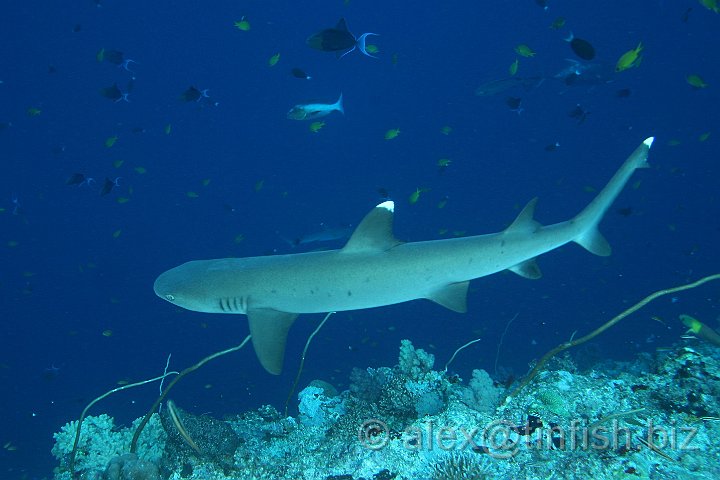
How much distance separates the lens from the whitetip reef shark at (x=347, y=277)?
4.38 meters

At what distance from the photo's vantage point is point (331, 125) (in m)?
34.7

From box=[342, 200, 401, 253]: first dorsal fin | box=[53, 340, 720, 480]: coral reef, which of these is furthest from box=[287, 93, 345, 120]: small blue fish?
box=[53, 340, 720, 480]: coral reef

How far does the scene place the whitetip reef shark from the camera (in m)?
4.38

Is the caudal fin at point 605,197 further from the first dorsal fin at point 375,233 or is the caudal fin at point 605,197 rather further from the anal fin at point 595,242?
the first dorsal fin at point 375,233

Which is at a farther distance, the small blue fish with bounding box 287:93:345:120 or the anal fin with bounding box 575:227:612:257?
the small blue fish with bounding box 287:93:345:120

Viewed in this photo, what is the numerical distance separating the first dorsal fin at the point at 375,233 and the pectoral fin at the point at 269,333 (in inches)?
43.2

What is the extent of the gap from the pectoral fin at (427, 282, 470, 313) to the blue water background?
365 inches

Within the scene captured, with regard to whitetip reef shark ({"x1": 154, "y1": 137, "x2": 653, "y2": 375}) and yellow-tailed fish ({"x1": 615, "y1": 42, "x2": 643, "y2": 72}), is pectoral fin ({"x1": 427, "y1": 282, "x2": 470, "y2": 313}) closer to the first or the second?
whitetip reef shark ({"x1": 154, "y1": 137, "x2": 653, "y2": 375})

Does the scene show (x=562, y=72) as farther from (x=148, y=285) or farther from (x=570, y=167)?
(x=570, y=167)

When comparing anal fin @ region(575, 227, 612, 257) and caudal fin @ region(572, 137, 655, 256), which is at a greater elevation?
caudal fin @ region(572, 137, 655, 256)

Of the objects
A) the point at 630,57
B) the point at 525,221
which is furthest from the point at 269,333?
the point at 630,57

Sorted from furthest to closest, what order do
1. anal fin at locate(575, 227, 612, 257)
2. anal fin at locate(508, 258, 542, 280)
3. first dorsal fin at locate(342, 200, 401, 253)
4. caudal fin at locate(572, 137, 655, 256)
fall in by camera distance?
anal fin at locate(575, 227, 612, 257), caudal fin at locate(572, 137, 655, 256), anal fin at locate(508, 258, 542, 280), first dorsal fin at locate(342, 200, 401, 253)

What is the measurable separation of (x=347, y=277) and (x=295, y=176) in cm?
2893

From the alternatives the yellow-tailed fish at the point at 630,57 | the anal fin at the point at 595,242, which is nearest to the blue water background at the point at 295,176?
the yellow-tailed fish at the point at 630,57
